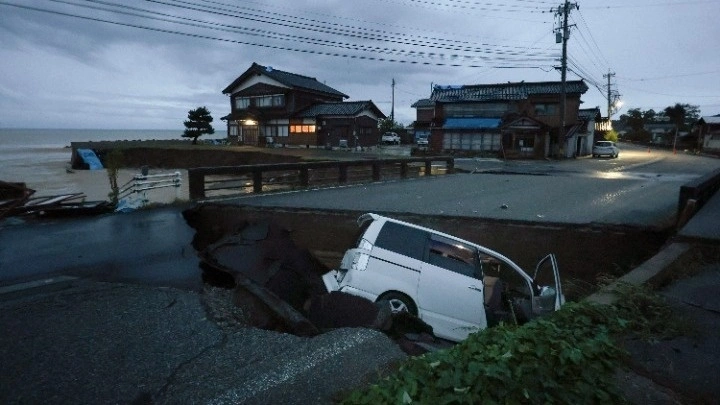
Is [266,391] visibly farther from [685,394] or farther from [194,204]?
[194,204]

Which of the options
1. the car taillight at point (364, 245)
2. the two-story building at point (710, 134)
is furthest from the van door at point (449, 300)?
the two-story building at point (710, 134)

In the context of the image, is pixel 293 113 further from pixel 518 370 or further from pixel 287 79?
pixel 518 370

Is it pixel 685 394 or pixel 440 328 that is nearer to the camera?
pixel 685 394

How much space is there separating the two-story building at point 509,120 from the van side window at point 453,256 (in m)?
34.0

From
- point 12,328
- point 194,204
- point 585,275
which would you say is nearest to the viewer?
point 12,328

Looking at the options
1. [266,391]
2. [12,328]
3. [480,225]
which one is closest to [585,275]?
[480,225]

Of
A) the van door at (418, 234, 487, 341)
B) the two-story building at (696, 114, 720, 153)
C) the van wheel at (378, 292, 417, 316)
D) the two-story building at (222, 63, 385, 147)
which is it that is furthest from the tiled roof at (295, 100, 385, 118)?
the two-story building at (696, 114, 720, 153)

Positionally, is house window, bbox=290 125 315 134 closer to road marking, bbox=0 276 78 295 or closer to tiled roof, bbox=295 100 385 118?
tiled roof, bbox=295 100 385 118

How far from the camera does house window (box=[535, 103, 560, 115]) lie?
39.3m

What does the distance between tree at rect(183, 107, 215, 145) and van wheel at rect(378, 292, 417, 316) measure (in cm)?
4913

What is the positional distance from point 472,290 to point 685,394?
3002 millimetres

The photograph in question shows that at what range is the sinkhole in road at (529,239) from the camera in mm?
7600

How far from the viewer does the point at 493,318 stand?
5.98m

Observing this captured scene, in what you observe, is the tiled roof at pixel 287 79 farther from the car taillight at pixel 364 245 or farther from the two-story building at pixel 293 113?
the car taillight at pixel 364 245
